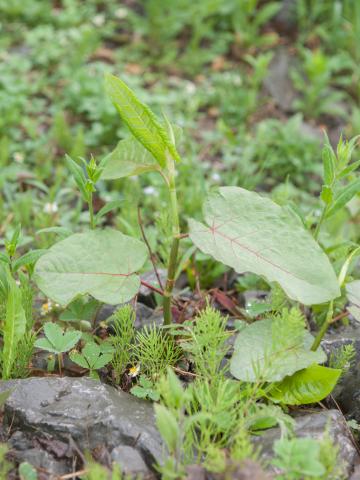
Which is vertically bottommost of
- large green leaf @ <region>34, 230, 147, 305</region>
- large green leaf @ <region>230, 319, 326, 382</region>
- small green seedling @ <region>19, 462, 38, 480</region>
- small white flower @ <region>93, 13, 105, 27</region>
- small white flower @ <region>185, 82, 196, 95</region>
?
small green seedling @ <region>19, 462, 38, 480</region>

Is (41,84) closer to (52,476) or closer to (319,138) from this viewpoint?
(319,138)

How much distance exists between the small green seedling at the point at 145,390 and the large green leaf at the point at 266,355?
11.1 inches

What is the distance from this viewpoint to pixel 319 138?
430cm

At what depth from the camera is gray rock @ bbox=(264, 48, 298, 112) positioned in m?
4.80

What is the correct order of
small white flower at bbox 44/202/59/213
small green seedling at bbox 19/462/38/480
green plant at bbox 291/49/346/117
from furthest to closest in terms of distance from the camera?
green plant at bbox 291/49/346/117 < small white flower at bbox 44/202/59/213 < small green seedling at bbox 19/462/38/480

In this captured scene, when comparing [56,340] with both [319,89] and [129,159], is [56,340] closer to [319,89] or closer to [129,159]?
[129,159]

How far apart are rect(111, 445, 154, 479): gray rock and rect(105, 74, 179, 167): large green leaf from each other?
99 centimetres

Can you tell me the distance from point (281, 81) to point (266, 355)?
360cm

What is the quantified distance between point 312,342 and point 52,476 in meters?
0.98

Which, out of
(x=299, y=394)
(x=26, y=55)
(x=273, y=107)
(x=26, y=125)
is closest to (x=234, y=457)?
(x=299, y=394)

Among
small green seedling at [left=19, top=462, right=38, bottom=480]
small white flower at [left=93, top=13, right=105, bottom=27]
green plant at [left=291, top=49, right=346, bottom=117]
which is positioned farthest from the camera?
small white flower at [left=93, top=13, right=105, bottom=27]

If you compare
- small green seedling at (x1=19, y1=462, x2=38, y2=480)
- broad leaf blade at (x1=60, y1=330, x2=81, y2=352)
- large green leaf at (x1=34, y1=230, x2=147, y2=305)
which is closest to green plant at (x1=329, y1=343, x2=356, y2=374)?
large green leaf at (x1=34, y1=230, x2=147, y2=305)

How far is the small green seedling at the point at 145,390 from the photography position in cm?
198

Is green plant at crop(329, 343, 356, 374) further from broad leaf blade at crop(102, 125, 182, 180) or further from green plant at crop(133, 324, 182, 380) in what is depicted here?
broad leaf blade at crop(102, 125, 182, 180)
